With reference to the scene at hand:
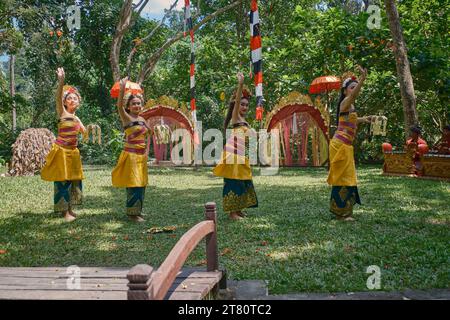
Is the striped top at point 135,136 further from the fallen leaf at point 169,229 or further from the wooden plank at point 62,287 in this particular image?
the wooden plank at point 62,287

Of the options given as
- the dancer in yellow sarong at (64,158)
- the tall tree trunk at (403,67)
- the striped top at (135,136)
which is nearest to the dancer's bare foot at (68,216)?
the dancer in yellow sarong at (64,158)

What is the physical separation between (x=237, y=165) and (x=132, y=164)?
1514mm

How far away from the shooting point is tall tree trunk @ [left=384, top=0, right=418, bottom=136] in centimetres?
1188

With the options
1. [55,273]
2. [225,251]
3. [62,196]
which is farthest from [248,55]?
[55,273]

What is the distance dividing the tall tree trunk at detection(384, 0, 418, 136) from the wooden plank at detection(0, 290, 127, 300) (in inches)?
425

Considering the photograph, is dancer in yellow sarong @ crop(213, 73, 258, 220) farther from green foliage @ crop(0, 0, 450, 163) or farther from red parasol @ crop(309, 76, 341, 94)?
red parasol @ crop(309, 76, 341, 94)

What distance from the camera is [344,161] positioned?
257 inches

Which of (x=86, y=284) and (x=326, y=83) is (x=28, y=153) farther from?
(x=86, y=284)

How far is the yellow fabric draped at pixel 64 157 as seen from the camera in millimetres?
7172

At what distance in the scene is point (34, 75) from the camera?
2325 centimetres

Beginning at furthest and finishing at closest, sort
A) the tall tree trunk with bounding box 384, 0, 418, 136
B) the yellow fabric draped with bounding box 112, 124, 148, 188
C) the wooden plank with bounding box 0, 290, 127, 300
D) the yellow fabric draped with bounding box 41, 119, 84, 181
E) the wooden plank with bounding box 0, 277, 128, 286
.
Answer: the tall tree trunk with bounding box 384, 0, 418, 136 → the yellow fabric draped with bounding box 41, 119, 84, 181 → the yellow fabric draped with bounding box 112, 124, 148, 188 → the wooden plank with bounding box 0, 277, 128, 286 → the wooden plank with bounding box 0, 290, 127, 300

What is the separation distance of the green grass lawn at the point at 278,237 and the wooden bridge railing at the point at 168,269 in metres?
0.69

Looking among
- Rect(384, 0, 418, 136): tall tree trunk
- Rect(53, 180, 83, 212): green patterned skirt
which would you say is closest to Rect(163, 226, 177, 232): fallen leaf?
Rect(53, 180, 83, 212): green patterned skirt

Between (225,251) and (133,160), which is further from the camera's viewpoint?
(133,160)
